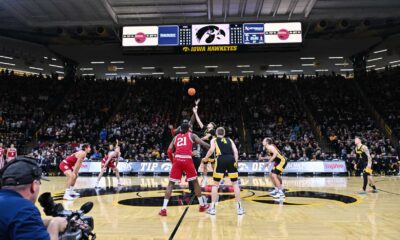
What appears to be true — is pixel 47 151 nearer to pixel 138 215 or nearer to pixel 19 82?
pixel 19 82

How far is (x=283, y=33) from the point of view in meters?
19.9

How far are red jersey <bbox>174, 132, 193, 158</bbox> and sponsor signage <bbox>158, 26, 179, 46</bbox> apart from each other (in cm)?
1286

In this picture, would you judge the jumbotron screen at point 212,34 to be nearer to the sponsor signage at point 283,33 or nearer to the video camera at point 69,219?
the sponsor signage at point 283,33

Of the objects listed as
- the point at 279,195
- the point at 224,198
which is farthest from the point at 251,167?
the point at 224,198

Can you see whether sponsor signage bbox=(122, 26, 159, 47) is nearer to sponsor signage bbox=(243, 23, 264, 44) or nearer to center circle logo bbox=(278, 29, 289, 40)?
sponsor signage bbox=(243, 23, 264, 44)

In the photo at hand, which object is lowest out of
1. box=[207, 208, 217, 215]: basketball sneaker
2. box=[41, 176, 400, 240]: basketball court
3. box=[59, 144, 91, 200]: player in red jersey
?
box=[41, 176, 400, 240]: basketball court

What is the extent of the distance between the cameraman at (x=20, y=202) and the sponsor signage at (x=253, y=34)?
61.1 ft

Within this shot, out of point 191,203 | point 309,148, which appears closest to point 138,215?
point 191,203

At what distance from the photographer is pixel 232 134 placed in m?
25.8

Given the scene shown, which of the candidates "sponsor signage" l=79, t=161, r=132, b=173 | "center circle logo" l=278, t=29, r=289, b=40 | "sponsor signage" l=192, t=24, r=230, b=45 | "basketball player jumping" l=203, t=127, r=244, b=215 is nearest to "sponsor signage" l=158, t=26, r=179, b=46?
"sponsor signage" l=192, t=24, r=230, b=45

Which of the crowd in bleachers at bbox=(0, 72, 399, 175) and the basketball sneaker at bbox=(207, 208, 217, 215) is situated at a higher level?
the crowd in bleachers at bbox=(0, 72, 399, 175)

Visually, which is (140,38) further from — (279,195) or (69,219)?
(69,219)

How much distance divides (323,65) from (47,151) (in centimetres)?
2854

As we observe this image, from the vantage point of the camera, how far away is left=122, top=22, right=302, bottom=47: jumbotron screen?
65.3ft
